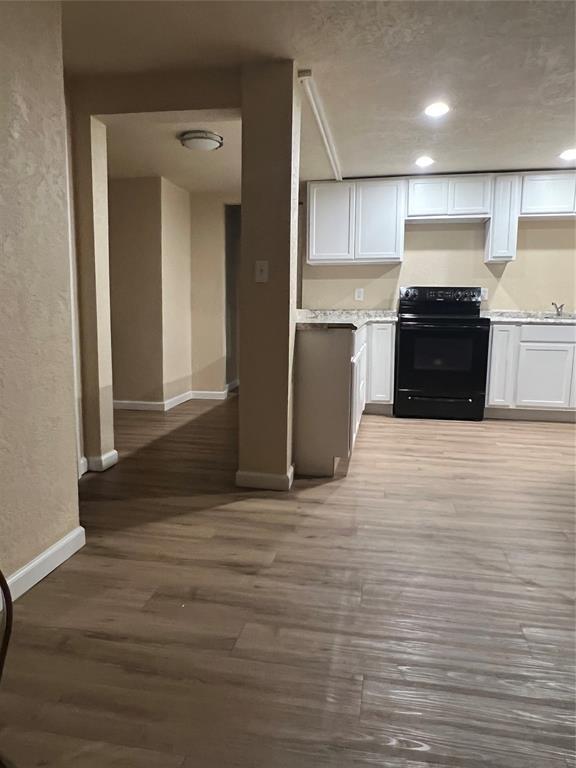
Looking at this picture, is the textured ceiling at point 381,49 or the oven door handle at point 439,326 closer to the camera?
the textured ceiling at point 381,49

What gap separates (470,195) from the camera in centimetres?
447

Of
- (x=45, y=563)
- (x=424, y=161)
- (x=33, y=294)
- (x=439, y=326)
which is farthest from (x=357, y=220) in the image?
(x=45, y=563)

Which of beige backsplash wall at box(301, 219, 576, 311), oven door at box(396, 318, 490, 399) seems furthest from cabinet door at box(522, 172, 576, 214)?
oven door at box(396, 318, 490, 399)

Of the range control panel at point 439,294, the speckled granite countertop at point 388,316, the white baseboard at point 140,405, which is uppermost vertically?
the range control panel at point 439,294

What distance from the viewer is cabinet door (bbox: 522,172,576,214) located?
4336 mm

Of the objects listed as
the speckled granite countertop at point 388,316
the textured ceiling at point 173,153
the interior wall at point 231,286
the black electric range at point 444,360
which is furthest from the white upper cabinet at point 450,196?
the interior wall at point 231,286

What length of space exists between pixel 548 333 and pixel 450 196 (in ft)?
4.85

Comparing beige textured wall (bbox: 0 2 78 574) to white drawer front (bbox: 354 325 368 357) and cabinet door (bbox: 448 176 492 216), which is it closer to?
white drawer front (bbox: 354 325 368 357)

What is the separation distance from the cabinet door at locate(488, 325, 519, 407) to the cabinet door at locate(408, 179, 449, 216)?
3.89 ft

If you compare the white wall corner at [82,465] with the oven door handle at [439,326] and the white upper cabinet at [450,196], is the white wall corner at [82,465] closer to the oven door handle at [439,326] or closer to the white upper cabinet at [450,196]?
the oven door handle at [439,326]

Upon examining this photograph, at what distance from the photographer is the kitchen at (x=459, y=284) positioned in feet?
14.3

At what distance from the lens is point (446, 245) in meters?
4.84

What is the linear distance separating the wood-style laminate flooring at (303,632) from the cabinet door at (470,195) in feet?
8.84

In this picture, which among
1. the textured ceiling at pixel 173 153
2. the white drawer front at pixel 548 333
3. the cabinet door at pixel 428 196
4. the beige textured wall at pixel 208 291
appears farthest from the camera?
the beige textured wall at pixel 208 291
